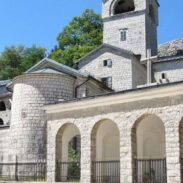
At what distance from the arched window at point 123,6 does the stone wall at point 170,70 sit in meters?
6.50

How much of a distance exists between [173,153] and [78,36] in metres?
31.5

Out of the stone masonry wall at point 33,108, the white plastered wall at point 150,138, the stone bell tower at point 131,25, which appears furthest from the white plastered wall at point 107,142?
the stone bell tower at point 131,25

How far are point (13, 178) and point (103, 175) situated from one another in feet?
15.4

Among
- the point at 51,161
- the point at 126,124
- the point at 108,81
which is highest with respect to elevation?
the point at 108,81

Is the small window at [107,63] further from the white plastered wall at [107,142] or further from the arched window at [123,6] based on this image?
the white plastered wall at [107,142]

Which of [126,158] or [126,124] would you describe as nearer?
[126,158]

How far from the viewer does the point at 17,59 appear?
5012cm

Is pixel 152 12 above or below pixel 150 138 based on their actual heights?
above

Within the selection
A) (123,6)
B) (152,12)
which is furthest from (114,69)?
(152,12)

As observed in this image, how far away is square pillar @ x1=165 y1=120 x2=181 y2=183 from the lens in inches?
537

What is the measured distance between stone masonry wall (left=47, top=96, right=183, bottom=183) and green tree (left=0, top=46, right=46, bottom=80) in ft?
107

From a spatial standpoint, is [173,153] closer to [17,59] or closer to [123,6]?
[123,6]

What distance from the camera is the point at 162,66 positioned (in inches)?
1222

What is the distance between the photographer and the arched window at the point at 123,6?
3471cm
